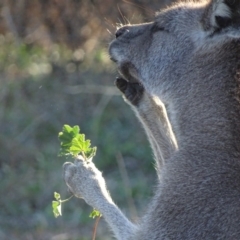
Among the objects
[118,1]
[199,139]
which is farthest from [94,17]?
[199,139]

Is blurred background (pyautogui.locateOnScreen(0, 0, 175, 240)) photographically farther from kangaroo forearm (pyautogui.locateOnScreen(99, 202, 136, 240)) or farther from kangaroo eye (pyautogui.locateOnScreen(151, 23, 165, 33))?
kangaroo forearm (pyautogui.locateOnScreen(99, 202, 136, 240))

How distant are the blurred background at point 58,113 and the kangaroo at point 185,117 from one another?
1668 mm

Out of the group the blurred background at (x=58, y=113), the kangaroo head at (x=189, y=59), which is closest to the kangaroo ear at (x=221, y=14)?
the kangaroo head at (x=189, y=59)

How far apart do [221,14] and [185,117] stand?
0.60m

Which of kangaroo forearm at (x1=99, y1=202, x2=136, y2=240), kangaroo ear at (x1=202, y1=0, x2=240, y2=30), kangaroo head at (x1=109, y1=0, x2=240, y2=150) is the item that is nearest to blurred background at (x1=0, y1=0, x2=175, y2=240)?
kangaroo head at (x1=109, y1=0, x2=240, y2=150)

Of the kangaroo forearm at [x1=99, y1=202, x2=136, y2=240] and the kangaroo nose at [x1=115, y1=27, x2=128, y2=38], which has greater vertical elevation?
the kangaroo nose at [x1=115, y1=27, x2=128, y2=38]

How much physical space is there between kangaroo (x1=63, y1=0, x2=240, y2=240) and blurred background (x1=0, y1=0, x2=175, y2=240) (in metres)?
1.67

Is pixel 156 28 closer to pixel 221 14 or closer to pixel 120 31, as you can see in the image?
pixel 120 31

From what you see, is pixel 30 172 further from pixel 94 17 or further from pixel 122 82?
pixel 122 82

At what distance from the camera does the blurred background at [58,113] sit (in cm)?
741

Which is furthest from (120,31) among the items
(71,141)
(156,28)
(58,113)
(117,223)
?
(58,113)

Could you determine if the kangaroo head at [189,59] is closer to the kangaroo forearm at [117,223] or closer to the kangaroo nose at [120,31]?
the kangaroo nose at [120,31]

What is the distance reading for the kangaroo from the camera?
4.14 meters

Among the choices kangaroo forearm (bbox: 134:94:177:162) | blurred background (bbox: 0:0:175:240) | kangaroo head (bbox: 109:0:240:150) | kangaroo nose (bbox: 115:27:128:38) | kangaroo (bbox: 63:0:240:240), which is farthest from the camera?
blurred background (bbox: 0:0:175:240)
